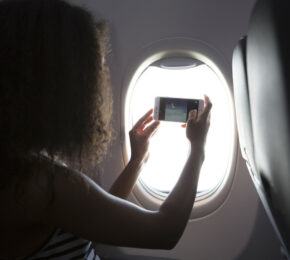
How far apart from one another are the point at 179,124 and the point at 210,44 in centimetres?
37

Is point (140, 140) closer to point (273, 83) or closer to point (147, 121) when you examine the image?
point (147, 121)

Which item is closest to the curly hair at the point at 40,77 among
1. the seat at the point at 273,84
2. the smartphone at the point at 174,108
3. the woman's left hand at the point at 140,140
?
the seat at the point at 273,84

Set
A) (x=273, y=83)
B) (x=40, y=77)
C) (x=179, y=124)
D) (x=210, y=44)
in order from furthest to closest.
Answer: (x=179, y=124) → (x=210, y=44) → (x=40, y=77) → (x=273, y=83)

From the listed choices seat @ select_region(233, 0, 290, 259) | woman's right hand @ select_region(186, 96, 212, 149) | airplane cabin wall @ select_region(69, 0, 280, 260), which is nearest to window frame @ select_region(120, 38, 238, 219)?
airplane cabin wall @ select_region(69, 0, 280, 260)

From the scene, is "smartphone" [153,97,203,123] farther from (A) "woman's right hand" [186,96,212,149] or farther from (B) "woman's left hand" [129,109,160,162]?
(A) "woman's right hand" [186,96,212,149]

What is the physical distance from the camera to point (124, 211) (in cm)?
72

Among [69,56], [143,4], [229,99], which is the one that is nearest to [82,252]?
[69,56]

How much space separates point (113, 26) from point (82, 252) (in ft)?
3.00

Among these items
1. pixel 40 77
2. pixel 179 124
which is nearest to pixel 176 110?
pixel 179 124

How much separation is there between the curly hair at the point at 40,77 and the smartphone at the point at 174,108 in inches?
23.0

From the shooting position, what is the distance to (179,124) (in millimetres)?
1509

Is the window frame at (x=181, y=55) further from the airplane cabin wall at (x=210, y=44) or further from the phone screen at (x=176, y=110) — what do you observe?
the phone screen at (x=176, y=110)

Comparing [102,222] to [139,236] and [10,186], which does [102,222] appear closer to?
[139,236]

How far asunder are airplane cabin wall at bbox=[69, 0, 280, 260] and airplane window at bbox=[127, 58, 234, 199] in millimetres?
102
